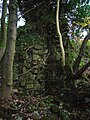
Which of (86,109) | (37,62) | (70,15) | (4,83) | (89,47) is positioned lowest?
(86,109)

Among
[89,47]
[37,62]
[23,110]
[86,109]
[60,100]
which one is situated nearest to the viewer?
[23,110]

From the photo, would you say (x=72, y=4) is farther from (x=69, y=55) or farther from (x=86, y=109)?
(x=86, y=109)

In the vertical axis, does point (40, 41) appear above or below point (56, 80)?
above

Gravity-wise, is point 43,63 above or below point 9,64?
above

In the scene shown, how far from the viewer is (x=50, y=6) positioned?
606cm

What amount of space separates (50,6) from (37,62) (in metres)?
1.51

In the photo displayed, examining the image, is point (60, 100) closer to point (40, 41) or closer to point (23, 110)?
point (23, 110)

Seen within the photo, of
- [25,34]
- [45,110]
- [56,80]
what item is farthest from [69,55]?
[45,110]

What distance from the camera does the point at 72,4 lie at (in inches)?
237

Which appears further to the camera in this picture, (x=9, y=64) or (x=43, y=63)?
(x=43, y=63)

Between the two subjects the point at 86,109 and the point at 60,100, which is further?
the point at 60,100

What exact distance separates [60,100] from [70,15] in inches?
91.8

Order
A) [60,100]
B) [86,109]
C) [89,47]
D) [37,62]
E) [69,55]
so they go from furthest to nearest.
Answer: [89,47]
[69,55]
[37,62]
[60,100]
[86,109]

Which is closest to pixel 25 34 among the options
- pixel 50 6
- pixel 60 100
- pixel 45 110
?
pixel 50 6
